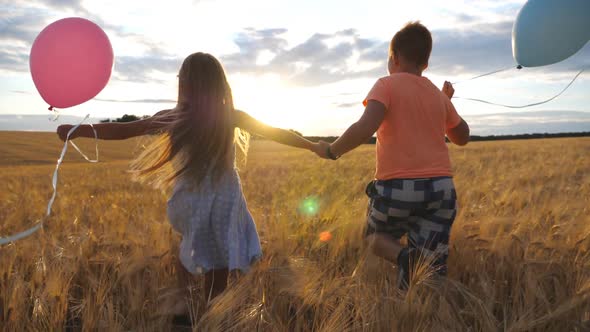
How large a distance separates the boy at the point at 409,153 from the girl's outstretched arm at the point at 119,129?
0.90 meters

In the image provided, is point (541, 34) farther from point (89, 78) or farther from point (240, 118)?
point (89, 78)

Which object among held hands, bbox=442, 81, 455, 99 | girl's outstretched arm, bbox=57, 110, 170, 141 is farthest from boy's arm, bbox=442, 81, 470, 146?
girl's outstretched arm, bbox=57, 110, 170, 141

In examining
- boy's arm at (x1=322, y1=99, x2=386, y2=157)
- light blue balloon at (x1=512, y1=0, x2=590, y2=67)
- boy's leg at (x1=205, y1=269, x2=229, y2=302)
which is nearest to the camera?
boy's arm at (x1=322, y1=99, x2=386, y2=157)

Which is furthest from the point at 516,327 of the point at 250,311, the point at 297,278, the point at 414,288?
the point at 250,311

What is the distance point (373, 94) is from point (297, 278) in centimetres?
94

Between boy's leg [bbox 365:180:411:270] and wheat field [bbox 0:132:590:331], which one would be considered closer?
wheat field [bbox 0:132:590:331]

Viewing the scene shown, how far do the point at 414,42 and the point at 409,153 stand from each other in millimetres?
542

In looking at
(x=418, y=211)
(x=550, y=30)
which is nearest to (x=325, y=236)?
(x=418, y=211)

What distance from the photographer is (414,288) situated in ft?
5.72

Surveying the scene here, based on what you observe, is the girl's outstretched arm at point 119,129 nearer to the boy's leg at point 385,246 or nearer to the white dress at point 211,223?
the white dress at point 211,223

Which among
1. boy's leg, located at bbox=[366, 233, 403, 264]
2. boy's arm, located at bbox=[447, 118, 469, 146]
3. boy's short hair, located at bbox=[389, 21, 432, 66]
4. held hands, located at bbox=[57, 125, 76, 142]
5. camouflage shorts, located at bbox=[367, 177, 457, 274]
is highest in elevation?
boy's short hair, located at bbox=[389, 21, 432, 66]

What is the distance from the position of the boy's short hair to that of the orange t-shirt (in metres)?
0.11

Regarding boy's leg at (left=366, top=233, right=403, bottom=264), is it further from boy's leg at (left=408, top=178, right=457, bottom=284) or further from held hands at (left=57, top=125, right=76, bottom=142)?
held hands at (left=57, top=125, right=76, bottom=142)

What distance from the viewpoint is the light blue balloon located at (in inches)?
116
